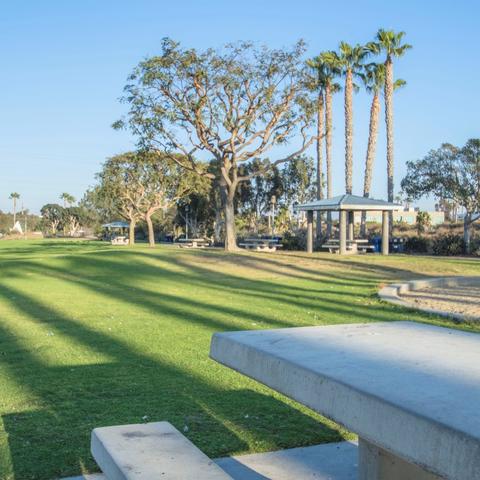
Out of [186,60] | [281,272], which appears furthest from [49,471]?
[186,60]

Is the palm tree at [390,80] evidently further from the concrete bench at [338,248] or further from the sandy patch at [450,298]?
the sandy patch at [450,298]

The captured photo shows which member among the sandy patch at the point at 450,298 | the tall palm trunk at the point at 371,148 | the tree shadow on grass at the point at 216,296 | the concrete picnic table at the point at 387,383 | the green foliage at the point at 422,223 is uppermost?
the tall palm trunk at the point at 371,148

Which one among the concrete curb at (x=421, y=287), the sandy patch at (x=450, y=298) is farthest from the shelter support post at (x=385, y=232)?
the sandy patch at (x=450, y=298)

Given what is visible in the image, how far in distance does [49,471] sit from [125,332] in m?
4.93

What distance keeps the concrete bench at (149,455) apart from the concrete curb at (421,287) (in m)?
7.04

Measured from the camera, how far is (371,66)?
127 ft

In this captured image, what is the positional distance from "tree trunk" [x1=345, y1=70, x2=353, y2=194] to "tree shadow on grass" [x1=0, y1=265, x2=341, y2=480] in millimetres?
31255

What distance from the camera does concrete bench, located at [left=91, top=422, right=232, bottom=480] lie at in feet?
10.3

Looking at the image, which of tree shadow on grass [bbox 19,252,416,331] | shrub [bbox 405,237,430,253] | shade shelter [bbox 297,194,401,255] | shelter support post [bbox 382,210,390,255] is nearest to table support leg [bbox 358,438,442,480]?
tree shadow on grass [bbox 19,252,416,331]

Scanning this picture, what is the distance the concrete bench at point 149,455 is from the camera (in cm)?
315

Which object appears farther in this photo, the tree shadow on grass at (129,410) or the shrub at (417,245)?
the shrub at (417,245)

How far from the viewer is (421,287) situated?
15656 mm

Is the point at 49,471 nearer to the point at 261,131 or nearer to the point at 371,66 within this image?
the point at 261,131

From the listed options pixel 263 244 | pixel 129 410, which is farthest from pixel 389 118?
pixel 129 410
